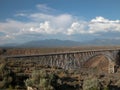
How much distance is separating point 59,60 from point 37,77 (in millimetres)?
28327

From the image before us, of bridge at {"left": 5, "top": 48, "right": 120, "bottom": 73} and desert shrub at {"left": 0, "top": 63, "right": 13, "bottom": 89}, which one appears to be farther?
bridge at {"left": 5, "top": 48, "right": 120, "bottom": 73}

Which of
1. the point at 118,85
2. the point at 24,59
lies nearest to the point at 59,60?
the point at 24,59

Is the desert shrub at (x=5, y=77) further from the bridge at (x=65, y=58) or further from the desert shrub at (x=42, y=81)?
the bridge at (x=65, y=58)

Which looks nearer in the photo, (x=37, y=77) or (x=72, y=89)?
(x=37, y=77)

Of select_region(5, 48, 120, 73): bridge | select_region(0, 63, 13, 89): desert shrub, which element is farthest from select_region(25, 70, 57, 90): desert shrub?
select_region(5, 48, 120, 73): bridge

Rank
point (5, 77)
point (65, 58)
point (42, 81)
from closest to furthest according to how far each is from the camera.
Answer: point (42, 81), point (5, 77), point (65, 58)

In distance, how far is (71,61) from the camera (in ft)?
204

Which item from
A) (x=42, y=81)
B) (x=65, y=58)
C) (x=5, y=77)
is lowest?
(x=42, y=81)

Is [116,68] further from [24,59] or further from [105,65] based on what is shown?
[24,59]

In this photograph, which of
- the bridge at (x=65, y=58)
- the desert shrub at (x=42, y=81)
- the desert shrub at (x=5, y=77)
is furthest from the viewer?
the bridge at (x=65, y=58)

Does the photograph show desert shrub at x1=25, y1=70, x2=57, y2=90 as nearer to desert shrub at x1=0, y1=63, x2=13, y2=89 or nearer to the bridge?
desert shrub at x1=0, y1=63, x2=13, y2=89

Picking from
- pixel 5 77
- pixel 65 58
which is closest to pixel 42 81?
pixel 5 77

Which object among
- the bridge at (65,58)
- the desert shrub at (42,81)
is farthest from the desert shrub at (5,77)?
the bridge at (65,58)

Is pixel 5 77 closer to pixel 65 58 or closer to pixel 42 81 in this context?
pixel 42 81
